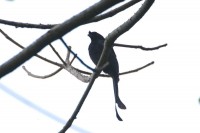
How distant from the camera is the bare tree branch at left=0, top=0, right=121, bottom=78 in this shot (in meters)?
1.25

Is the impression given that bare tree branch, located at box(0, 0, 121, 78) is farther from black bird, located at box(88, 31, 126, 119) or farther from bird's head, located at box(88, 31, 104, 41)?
bird's head, located at box(88, 31, 104, 41)

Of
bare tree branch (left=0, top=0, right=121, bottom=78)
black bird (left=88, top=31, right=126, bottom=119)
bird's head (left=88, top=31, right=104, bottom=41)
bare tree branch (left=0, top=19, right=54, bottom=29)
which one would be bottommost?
bare tree branch (left=0, top=0, right=121, bottom=78)

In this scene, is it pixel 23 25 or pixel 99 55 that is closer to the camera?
pixel 23 25

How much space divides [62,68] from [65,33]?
1.56 metres

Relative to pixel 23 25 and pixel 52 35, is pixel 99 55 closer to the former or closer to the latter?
pixel 23 25

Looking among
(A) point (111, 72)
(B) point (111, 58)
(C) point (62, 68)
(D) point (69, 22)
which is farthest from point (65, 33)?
(B) point (111, 58)

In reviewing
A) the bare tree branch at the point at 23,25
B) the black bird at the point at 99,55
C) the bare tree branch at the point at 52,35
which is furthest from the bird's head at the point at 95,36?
the bare tree branch at the point at 52,35

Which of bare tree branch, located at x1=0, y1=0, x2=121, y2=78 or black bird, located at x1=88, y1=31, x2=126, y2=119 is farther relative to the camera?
black bird, located at x1=88, y1=31, x2=126, y2=119

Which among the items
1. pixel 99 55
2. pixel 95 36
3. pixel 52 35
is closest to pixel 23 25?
pixel 52 35

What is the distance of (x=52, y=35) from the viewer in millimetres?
1310

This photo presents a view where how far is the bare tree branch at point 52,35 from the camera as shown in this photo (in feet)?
4.09

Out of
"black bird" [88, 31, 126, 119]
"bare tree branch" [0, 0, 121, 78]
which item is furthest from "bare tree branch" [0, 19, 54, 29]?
"black bird" [88, 31, 126, 119]

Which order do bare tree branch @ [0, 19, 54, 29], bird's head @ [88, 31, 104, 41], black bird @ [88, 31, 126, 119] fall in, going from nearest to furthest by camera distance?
bare tree branch @ [0, 19, 54, 29] < black bird @ [88, 31, 126, 119] < bird's head @ [88, 31, 104, 41]

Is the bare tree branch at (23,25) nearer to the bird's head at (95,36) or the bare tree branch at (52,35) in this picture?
the bare tree branch at (52,35)
